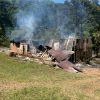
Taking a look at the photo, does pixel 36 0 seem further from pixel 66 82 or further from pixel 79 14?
pixel 66 82

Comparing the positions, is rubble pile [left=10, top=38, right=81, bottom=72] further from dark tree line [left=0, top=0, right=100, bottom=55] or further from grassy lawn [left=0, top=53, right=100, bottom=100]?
dark tree line [left=0, top=0, right=100, bottom=55]

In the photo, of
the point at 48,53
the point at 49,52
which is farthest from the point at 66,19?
the point at 49,52

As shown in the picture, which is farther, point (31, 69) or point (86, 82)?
point (31, 69)

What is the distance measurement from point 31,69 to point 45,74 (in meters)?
1.65

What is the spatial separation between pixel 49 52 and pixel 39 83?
1064cm

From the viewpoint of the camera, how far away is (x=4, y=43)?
1531 inches

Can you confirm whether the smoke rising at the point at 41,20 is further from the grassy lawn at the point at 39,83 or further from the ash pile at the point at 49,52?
the grassy lawn at the point at 39,83

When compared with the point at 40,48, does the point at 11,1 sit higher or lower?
higher

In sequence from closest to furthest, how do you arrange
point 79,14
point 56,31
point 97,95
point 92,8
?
point 97,95
point 56,31
point 79,14
point 92,8

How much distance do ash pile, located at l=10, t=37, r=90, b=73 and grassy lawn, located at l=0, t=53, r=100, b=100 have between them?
1425 mm

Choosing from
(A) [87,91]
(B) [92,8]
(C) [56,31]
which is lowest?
(A) [87,91]

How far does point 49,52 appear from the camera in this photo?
91.8ft

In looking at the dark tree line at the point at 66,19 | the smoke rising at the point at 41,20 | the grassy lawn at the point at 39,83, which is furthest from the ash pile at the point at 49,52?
the dark tree line at the point at 66,19

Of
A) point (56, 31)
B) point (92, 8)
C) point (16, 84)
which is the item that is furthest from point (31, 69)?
point (92, 8)
